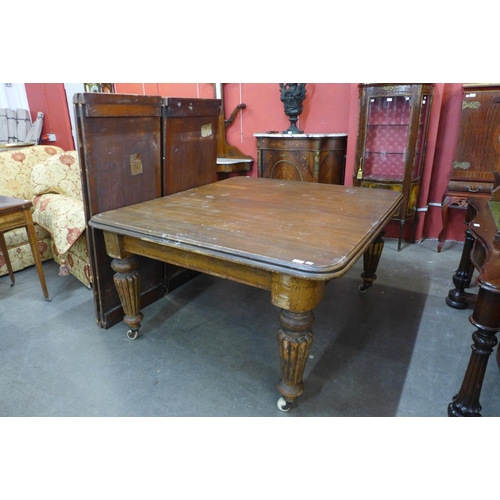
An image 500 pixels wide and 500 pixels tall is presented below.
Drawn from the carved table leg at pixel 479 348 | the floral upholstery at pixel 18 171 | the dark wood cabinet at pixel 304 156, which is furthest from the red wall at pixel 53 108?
the carved table leg at pixel 479 348

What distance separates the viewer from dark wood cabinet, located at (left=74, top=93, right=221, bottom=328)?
1658mm

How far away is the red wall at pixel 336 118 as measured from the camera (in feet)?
10.5

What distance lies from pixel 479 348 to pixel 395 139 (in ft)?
7.86

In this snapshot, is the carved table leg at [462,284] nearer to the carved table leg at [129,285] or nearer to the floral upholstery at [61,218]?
the carved table leg at [129,285]

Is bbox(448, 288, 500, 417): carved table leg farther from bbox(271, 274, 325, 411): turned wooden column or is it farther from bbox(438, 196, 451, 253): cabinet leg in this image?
bbox(438, 196, 451, 253): cabinet leg

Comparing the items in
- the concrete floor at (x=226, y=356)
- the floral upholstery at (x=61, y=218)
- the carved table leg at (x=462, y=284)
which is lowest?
the concrete floor at (x=226, y=356)

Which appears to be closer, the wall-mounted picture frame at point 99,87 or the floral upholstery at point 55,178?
the floral upholstery at point 55,178

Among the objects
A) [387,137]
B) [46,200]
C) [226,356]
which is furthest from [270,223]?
[387,137]

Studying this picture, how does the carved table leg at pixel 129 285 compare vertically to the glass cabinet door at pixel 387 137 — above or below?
below

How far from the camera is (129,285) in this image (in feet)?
5.75

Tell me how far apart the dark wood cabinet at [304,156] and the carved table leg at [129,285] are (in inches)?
83.8

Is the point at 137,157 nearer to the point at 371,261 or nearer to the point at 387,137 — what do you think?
the point at 371,261

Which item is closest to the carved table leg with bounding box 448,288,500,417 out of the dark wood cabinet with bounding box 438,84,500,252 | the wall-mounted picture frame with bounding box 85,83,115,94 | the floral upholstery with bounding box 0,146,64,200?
the dark wood cabinet with bounding box 438,84,500,252

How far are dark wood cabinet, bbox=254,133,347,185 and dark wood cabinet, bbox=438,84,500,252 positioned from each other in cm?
98
